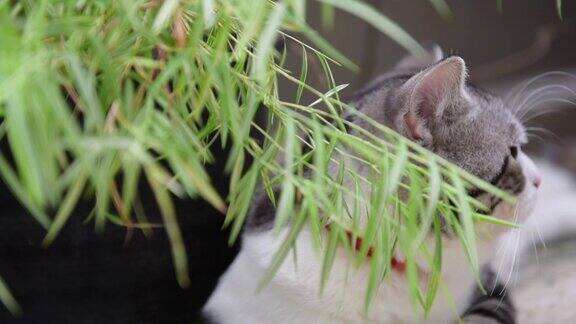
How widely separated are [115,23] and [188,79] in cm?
7

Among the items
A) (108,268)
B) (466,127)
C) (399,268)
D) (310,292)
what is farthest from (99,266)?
(466,127)

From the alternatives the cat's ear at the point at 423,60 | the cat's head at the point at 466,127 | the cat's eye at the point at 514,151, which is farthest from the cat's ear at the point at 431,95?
the cat's ear at the point at 423,60

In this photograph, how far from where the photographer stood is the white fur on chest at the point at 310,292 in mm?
921

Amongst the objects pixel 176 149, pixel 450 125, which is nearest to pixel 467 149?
pixel 450 125

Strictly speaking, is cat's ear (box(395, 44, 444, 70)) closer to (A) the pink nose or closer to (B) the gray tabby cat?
(B) the gray tabby cat

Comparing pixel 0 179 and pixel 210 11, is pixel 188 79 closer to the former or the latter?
pixel 210 11

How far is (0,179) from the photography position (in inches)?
35.3

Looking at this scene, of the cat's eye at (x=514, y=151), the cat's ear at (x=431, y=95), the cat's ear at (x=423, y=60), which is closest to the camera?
the cat's ear at (x=431, y=95)

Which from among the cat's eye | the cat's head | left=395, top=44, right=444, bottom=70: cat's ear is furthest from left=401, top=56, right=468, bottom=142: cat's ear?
left=395, top=44, right=444, bottom=70: cat's ear

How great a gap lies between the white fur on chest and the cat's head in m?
0.11

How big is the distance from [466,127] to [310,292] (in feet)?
0.95

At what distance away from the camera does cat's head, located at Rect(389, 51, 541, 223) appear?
0.86 metres

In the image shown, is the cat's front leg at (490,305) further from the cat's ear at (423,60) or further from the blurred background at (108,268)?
the cat's ear at (423,60)

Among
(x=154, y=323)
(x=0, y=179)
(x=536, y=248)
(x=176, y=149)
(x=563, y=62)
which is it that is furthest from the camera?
(x=563, y=62)
